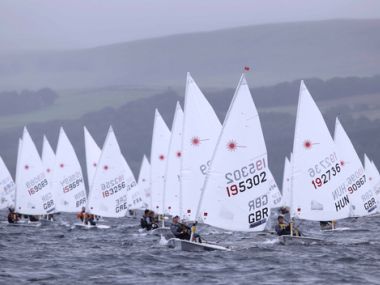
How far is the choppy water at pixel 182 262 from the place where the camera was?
1236 inches

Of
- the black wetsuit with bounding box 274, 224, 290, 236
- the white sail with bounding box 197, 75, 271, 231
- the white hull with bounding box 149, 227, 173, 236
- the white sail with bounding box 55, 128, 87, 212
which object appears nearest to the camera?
the white sail with bounding box 197, 75, 271, 231

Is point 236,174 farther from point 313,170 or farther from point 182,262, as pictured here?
point 313,170

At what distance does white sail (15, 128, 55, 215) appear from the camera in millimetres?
67312

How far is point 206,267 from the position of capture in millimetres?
34000

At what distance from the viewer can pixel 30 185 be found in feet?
222

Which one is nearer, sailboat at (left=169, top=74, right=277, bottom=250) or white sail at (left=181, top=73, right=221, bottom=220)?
sailboat at (left=169, top=74, right=277, bottom=250)

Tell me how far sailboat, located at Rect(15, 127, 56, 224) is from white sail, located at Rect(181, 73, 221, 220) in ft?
82.6

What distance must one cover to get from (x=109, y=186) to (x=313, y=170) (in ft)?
74.2

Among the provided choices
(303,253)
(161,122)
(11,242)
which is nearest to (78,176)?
(161,122)

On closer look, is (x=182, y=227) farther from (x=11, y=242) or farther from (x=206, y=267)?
(x=11, y=242)

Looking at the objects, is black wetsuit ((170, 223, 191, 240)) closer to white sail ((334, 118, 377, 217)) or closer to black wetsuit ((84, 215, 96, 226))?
white sail ((334, 118, 377, 217))

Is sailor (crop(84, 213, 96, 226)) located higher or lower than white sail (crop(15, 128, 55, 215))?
lower

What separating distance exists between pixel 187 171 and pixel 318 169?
235 inches

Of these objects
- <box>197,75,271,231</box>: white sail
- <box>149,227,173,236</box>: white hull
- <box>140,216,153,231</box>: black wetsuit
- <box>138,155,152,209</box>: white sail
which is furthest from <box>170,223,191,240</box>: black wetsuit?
<box>138,155,152,209</box>: white sail
